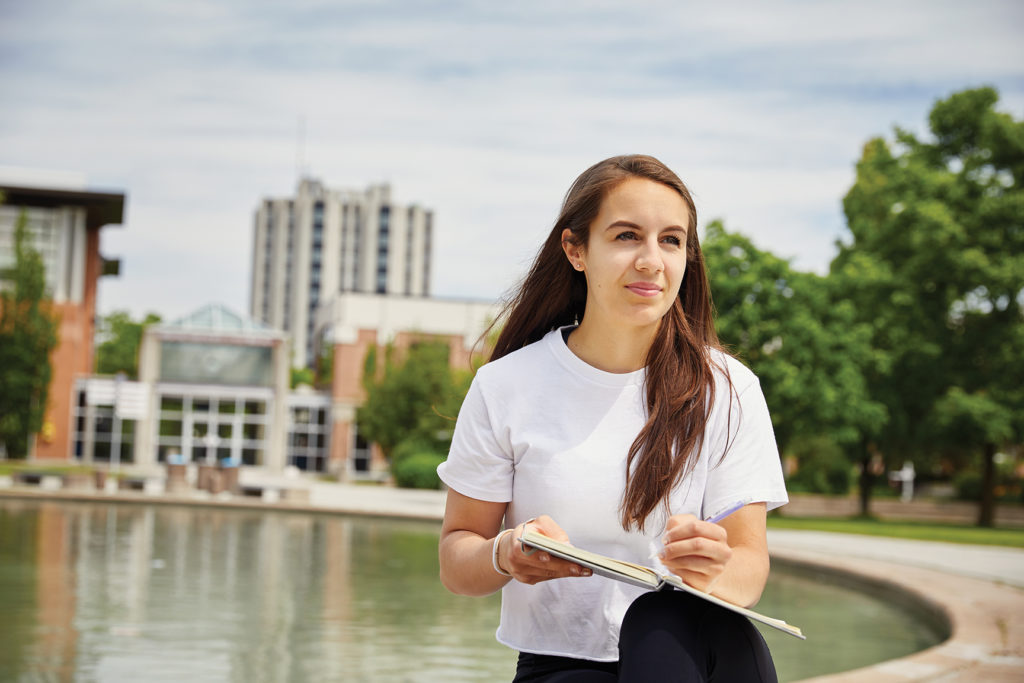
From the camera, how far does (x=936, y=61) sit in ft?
91.8

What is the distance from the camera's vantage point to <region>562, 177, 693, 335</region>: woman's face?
7.39 feet

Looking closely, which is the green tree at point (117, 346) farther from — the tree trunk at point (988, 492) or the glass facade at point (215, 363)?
the tree trunk at point (988, 492)

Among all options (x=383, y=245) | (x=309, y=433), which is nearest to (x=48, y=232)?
(x=309, y=433)

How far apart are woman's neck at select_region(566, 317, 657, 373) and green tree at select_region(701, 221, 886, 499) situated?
895 inches

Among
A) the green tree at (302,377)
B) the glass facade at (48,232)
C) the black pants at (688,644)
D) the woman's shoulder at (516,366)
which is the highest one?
the glass facade at (48,232)

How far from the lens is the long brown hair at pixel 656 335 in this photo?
216 centimetres

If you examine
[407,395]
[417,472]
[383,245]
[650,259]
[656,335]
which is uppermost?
[383,245]

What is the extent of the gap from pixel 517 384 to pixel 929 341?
95.3 feet

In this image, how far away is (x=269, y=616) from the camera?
7684 millimetres

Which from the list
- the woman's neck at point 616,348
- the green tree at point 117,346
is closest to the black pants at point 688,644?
the woman's neck at point 616,348

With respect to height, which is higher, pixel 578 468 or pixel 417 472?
pixel 578 468

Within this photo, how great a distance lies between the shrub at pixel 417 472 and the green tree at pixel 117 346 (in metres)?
37.3

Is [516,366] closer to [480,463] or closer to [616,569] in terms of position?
[480,463]

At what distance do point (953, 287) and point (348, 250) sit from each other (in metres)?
94.6
